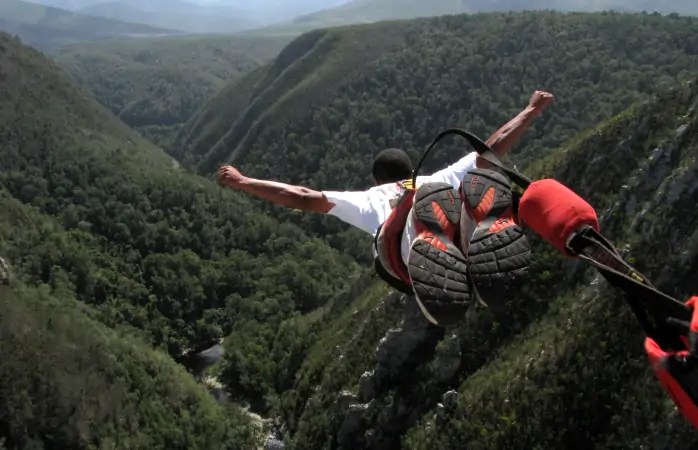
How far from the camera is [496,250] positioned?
17.0ft

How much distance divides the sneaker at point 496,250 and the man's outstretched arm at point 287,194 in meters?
2.14

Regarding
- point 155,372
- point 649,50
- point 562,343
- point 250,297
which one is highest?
point 649,50

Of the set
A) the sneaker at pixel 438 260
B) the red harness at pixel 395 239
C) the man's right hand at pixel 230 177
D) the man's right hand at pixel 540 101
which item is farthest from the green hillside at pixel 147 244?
the sneaker at pixel 438 260

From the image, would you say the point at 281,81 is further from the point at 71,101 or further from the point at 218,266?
the point at 218,266

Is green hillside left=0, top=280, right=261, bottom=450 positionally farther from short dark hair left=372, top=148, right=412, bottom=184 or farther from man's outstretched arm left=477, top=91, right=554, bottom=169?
man's outstretched arm left=477, top=91, right=554, bottom=169

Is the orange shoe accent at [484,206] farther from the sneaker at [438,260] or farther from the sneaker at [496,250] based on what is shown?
the sneaker at [438,260]

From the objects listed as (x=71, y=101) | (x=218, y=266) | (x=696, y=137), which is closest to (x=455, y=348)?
(x=696, y=137)

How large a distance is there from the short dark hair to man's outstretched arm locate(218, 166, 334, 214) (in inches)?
35.2

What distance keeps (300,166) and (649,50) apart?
77.1m

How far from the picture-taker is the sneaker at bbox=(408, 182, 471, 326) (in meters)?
5.12

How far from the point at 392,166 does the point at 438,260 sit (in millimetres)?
2542

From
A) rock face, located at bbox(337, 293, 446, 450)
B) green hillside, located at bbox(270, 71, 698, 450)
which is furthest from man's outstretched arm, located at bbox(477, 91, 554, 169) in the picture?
rock face, located at bbox(337, 293, 446, 450)

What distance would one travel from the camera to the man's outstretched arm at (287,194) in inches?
280

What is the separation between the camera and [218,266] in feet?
312
